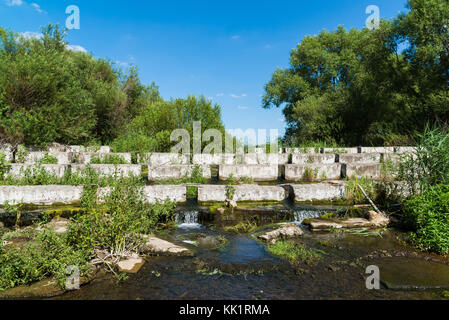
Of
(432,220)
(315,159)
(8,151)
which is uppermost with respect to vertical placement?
(8,151)

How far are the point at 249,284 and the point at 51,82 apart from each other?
15268 mm

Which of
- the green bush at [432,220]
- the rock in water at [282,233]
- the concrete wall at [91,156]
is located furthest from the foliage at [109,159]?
the green bush at [432,220]

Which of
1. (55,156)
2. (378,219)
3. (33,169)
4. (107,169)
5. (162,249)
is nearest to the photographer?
(162,249)

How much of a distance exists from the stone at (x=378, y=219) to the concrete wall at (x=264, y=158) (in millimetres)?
7008

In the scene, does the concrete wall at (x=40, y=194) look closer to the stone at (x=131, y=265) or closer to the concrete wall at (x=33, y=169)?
the concrete wall at (x=33, y=169)

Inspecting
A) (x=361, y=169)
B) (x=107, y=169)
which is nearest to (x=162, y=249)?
(x=107, y=169)

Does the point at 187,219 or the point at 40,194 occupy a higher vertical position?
the point at 40,194

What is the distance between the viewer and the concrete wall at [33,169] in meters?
8.12

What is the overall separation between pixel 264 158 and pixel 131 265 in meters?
10.4

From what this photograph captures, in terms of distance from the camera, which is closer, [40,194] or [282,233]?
→ [282,233]

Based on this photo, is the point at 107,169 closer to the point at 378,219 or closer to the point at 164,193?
the point at 164,193

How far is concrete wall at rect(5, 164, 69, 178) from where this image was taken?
8125 mm

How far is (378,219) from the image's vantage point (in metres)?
6.45
